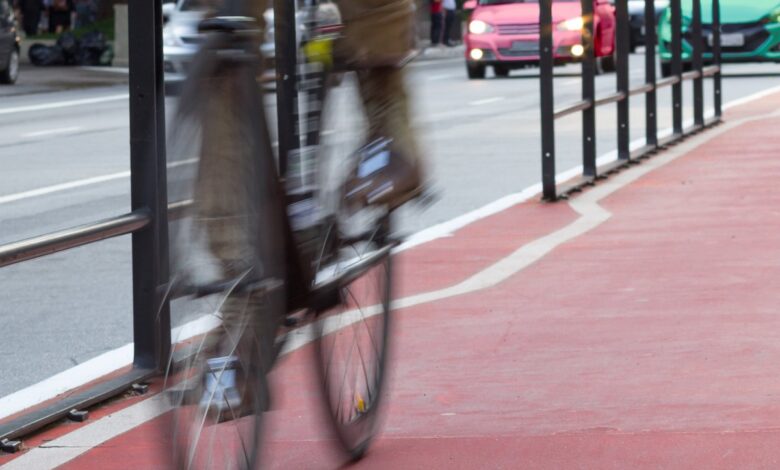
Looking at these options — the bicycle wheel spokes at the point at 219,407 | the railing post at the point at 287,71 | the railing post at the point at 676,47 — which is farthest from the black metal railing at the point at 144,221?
the railing post at the point at 676,47

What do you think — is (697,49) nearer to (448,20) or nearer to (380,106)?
(380,106)

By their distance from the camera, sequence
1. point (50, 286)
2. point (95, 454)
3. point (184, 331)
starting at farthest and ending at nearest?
point (50, 286)
point (95, 454)
point (184, 331)

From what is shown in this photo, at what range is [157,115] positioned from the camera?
5539 mm

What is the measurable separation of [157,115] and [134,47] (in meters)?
0.22

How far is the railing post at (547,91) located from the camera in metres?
10.8

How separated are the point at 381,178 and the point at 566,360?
1681mm

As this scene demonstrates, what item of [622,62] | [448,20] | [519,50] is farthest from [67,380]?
[448,20]

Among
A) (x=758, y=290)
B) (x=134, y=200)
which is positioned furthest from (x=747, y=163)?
(x=134, y=200)

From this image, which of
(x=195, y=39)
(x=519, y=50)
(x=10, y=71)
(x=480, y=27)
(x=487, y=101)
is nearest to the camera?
(x=195, y=39)

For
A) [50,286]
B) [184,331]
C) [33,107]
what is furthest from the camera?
[33,107]

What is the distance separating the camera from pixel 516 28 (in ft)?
98.5

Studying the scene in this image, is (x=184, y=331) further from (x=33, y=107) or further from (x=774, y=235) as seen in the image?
(x=33, y=107)

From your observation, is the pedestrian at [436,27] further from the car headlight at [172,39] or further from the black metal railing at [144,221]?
the black metal railing at [144,221]

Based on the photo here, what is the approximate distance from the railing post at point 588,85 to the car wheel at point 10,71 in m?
17.4
